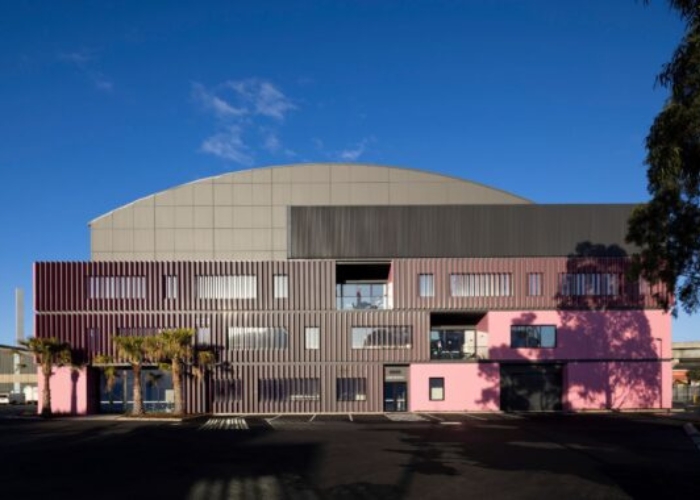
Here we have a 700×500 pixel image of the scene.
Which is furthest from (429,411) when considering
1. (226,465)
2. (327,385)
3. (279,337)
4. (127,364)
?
(226,465)

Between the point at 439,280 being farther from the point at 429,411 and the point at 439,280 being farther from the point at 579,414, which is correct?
the point at 579,414

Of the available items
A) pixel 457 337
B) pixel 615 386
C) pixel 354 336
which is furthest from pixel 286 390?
pixel 615 386

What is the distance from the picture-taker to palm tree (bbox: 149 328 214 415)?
39.2 metres

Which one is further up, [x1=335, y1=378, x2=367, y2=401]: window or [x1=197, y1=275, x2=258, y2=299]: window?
[x1=197, y1=275, x2=258, y2=299]: window

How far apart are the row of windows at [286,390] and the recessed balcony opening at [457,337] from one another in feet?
20.4

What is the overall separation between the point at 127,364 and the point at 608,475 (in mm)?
33447

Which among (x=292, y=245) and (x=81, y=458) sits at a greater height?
(x=292, y=245)

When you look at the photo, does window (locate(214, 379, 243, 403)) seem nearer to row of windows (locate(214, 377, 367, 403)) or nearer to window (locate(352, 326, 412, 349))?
row of windows (locate(214, 377, 367, 403))

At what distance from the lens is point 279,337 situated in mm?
44031

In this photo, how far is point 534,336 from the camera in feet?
146

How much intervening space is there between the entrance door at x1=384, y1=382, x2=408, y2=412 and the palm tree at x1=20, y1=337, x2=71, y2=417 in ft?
69.0

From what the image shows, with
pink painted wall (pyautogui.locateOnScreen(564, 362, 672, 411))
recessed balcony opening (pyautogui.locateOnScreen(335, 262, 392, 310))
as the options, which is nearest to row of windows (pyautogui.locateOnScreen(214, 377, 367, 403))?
recessed balcony opening (pyautogui.locateOnScreen(335, 262, 392, 310))

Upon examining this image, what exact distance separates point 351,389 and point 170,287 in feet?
45.8

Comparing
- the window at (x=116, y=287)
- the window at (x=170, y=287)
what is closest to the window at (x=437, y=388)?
the window at (x=170, y=287)
